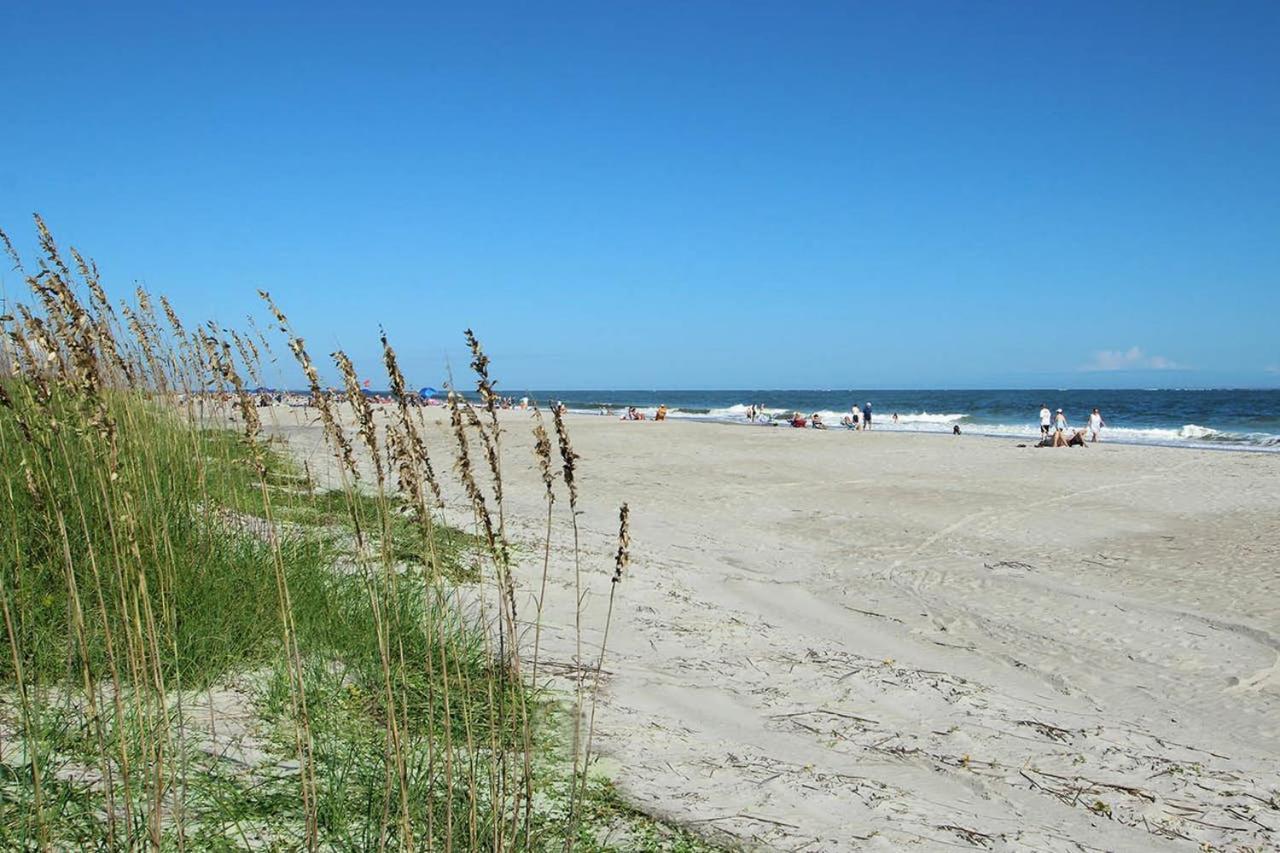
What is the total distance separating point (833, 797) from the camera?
350cm

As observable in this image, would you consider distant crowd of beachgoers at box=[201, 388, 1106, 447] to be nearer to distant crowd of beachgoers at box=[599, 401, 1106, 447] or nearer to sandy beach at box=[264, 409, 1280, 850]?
distant crowd of beachgoers at box=[599, 401, 1106, 447]

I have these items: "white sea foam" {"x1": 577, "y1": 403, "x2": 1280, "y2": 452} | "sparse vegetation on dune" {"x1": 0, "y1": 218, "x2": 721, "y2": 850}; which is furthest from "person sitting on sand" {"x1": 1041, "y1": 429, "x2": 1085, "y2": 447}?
"sparse vegetation on dune" {"x1": 0, "y1": 218, "x2": 721, "y2": 850}

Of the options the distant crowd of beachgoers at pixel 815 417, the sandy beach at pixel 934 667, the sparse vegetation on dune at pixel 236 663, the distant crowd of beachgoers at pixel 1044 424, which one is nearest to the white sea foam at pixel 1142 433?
the distant crowd of beachgoers at pixel 1044 424

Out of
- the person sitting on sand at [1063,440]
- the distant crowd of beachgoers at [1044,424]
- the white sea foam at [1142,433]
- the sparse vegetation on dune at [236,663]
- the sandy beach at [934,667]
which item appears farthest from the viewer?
the white sea foam at [1142,433]

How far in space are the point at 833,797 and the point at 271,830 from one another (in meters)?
2.03

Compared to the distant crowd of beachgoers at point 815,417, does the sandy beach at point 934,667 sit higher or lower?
lower

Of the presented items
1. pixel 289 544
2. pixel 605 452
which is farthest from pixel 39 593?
pixel 605 452

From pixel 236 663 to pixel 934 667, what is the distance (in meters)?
4.18

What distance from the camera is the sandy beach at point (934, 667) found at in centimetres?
356

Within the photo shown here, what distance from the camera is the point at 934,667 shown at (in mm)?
5836

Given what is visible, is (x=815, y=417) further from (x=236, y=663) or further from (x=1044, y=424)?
(x=236, y=663)

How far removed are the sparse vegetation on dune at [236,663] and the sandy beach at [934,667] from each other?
590 millimetres

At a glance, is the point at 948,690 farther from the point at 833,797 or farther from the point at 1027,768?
the point at 833,797

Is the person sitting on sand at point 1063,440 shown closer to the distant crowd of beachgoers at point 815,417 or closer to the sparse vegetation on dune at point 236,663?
the distant crowd of beachgoers at point 815,417
